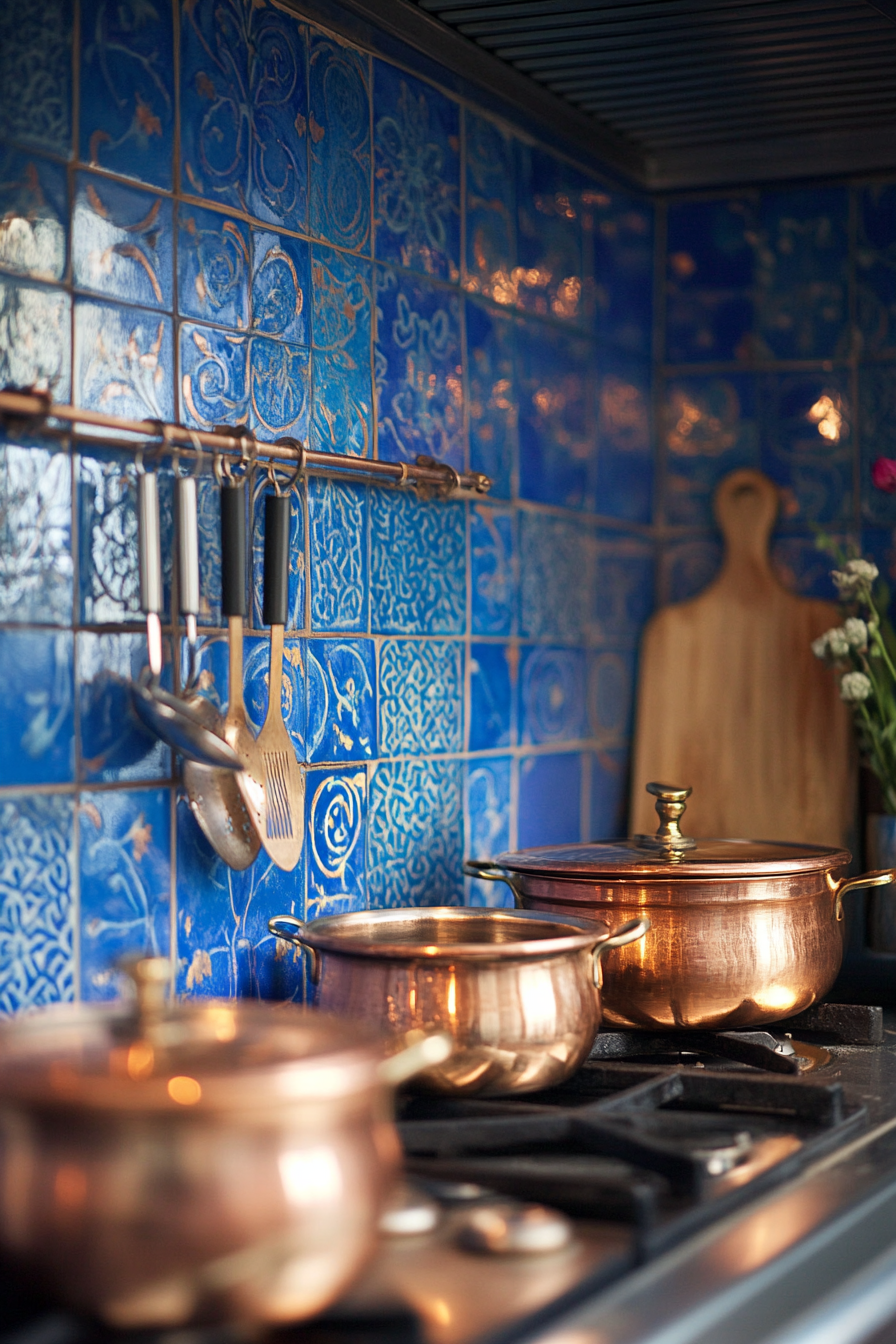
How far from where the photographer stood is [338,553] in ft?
4.02

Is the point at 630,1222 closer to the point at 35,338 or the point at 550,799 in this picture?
the point at 35,338

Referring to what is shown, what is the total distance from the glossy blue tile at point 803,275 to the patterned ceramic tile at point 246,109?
663 mm

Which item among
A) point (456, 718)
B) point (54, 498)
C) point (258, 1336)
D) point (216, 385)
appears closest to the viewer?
point (258, 1336)

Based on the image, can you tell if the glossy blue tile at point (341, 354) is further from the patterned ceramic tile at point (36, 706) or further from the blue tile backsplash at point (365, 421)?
the patterned ceramic tile at point (36, 706)

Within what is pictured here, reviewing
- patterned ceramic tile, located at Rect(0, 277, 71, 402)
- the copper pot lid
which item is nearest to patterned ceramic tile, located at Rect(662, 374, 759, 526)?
the copper pot lid

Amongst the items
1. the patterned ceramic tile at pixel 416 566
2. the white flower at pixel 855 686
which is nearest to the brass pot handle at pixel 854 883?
the white flower at pixel 855 686

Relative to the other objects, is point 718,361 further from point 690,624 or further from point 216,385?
point 216,385

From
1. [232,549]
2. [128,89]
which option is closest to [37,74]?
[128,89]

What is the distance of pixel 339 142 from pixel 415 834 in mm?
577

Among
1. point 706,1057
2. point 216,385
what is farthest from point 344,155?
point 706,1057

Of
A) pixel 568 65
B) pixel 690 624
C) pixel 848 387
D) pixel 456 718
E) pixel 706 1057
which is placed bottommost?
pixel 706 1057

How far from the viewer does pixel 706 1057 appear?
1177mm

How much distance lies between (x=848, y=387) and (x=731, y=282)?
180mm

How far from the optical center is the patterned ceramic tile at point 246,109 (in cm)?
108
